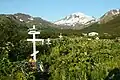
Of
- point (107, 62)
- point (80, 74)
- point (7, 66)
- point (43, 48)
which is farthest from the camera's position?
point (43, 48)

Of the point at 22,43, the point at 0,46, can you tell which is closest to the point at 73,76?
the point at 0,46

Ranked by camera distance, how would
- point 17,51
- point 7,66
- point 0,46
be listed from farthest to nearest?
point 17,51
point 0,46
point 7,66

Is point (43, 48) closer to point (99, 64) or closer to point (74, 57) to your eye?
point (74, 57)

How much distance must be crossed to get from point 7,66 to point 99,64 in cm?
387

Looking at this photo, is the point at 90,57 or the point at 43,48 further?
the point at 43,48

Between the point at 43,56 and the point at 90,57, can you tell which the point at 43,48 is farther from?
the point at 90,57

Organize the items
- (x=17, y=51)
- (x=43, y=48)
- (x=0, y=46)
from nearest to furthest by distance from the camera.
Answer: (x=0, y=46) → (x=17, y=51) → (x=43, y=48)

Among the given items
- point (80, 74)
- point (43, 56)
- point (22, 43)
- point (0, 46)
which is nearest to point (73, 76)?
point (80, 74)

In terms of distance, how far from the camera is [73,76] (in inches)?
546

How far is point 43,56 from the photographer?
811 inches

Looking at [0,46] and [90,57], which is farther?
[0,46]

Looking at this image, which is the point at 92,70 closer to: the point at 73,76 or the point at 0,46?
the point at 73,76

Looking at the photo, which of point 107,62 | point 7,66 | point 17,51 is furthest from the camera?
point 17,51

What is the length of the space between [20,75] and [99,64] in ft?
11.2
